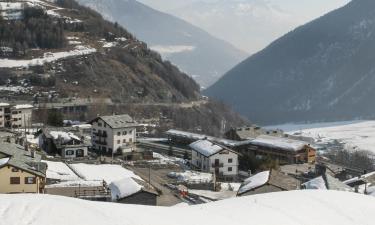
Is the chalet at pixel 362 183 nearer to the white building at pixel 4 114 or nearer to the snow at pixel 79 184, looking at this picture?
the snow at pixel 79 184

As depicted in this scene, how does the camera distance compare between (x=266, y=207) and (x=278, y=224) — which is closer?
(x=278, y=224)

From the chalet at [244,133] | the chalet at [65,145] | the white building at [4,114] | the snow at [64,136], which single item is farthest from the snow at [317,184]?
the white building at [4,114]

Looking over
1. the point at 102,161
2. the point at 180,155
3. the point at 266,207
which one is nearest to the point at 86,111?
the point at 180,155

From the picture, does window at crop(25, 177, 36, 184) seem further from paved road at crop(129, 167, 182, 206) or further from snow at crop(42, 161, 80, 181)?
paved road at crop(129, 167, 182, 206)

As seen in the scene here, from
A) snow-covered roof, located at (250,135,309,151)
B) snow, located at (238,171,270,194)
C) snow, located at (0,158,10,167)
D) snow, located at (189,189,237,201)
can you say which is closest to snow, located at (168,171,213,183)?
snow, located at (189,189,237,201)

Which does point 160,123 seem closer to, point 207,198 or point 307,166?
point 307,166

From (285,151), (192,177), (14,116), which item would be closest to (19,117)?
(14,116)

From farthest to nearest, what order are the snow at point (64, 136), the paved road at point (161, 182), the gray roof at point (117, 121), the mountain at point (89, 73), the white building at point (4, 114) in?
the mountain at point (89, 73), the white building at point (4, 114), the gray roof at point (117, 121), the snow at point (64, 136), the paved road at point (161, 182)
